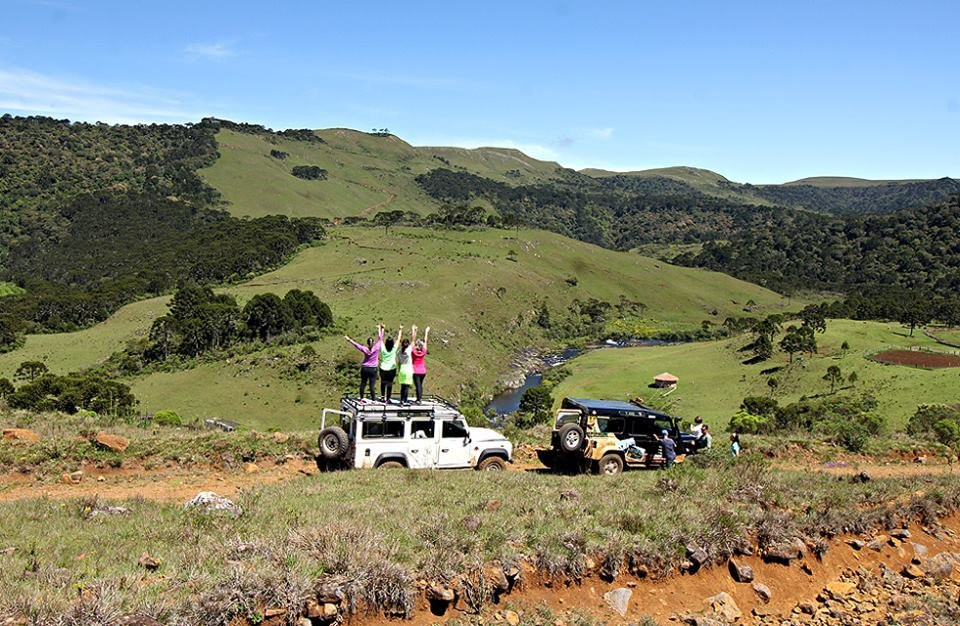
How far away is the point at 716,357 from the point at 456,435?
7282cm

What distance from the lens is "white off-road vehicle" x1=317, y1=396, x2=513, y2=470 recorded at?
1520 cm

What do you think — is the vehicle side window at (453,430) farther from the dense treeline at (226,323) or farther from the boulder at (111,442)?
the dense treeline at (226,323)

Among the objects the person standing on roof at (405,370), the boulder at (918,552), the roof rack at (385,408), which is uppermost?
the person standing on roof at (405,370)

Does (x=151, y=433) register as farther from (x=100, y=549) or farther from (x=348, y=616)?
(x=348, y=616)

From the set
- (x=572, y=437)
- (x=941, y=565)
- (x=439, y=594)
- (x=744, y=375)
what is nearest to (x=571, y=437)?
(x=572, y=437)

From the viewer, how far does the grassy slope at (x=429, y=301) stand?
2393 inches

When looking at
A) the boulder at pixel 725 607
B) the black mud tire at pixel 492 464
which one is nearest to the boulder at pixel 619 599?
the boulder at pixel 725 607

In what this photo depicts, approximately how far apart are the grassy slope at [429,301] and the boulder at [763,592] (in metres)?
45.6

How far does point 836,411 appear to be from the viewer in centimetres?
4575

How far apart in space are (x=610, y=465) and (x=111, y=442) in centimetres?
1264

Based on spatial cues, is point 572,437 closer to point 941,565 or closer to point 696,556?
point 696,556

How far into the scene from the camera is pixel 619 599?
959cm

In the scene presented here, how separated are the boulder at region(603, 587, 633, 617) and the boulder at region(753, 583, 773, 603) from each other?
242 cm

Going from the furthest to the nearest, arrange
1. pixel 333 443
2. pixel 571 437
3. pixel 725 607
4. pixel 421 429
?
1. pixel 571 437
2. pixel 421 429
3. pixel 333 443
4. pixel 725 607
